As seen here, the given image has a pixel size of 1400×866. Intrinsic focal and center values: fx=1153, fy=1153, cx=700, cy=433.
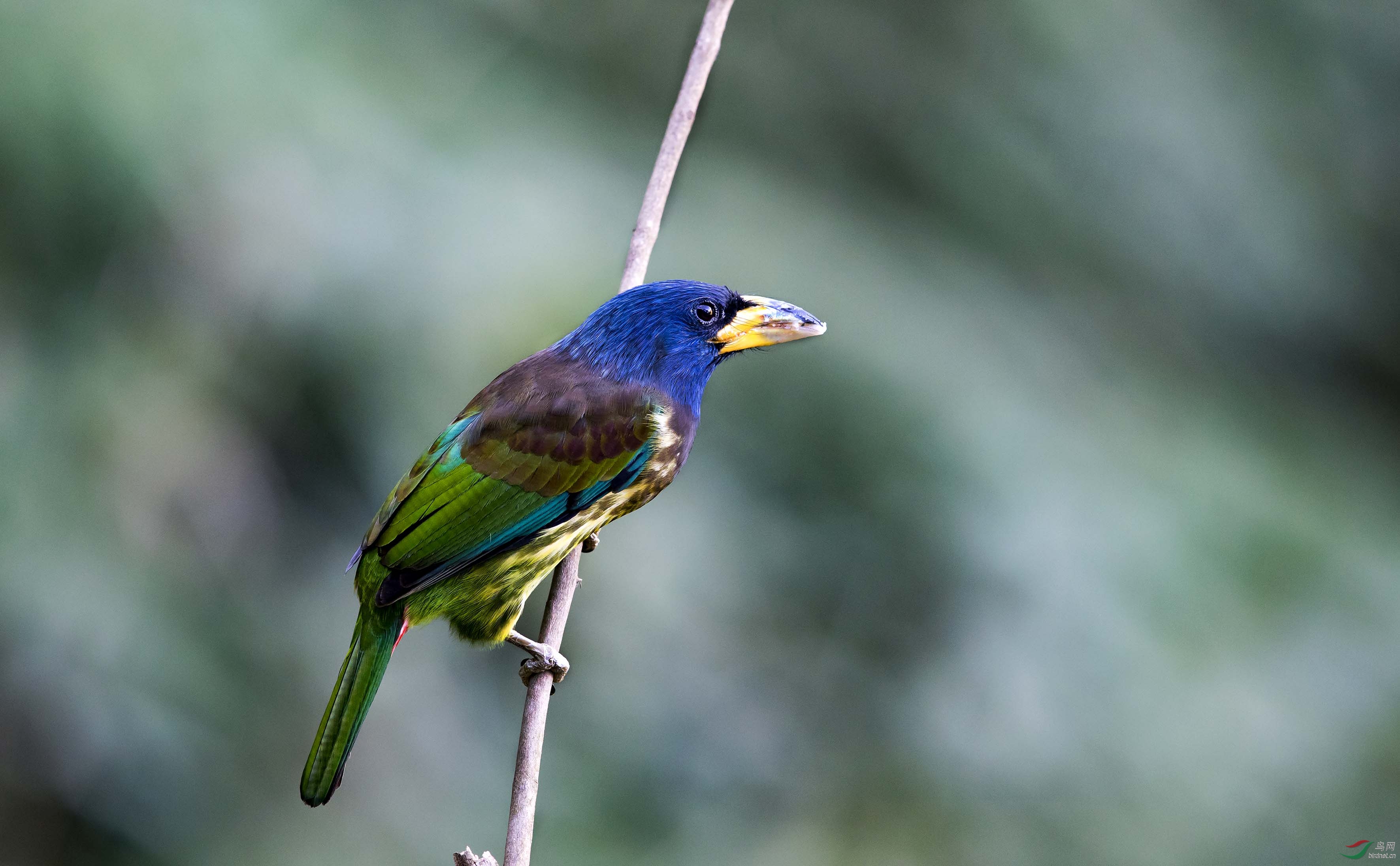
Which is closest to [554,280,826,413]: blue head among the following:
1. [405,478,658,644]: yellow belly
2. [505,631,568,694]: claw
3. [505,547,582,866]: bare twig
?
[405,478,658,644]: yellow belly

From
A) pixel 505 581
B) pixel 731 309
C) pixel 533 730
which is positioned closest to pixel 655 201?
pixel 731 309

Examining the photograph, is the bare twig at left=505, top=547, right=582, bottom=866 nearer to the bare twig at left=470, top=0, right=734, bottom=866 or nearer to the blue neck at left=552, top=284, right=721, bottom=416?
the bare twig at left=470, top=0, right=734, bottom=866

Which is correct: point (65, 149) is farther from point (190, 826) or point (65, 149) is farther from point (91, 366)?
point (190, 826)

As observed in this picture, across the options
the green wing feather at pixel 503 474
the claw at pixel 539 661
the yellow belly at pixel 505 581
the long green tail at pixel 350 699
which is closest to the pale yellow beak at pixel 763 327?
the green wing feather at pixel 503 474

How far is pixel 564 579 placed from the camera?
226 cm

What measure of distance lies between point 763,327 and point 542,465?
0.49 meters

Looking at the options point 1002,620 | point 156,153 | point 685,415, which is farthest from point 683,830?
point 156,153

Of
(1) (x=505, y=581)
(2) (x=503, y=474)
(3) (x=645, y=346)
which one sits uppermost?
(3) (x=645, y=346)

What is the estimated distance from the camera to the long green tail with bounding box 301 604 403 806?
5.53 feet

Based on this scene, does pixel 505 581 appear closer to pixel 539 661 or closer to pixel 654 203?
pixel 539 661

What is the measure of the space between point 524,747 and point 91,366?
236 centimetres

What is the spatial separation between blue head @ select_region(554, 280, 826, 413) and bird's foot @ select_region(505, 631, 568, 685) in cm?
53

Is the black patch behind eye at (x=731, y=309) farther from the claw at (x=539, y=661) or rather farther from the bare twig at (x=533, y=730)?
the claw at (x=539, y=661)

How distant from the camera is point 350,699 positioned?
1.83 metres
